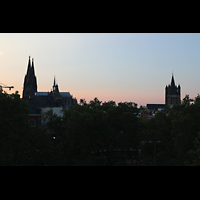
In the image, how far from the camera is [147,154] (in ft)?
134

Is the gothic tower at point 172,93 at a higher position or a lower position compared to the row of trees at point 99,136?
higher

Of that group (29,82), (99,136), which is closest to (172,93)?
(29,82)

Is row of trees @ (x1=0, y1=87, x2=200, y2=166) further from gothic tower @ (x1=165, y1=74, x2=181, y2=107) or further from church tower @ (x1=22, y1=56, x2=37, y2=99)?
gothic tower @ (x1=165, y1=74, x2=181, y2=107)

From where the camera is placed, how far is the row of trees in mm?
31938

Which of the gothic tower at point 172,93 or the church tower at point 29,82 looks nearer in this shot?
the church tower at point 29,82

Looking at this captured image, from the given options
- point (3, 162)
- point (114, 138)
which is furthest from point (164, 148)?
point (3, 162)

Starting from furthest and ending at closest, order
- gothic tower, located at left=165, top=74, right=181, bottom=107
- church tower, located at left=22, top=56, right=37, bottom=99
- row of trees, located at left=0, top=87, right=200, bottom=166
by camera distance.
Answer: gothic tower, located at left=165, top=74, right=181, bottom=107 → church tower, located at left=22, top=56, right=37, bottom=99 → row of trees, located at left=0, top=87, right=200, bottom=166

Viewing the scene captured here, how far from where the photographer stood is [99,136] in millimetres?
38406

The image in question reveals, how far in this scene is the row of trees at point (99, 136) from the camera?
31.9 metres

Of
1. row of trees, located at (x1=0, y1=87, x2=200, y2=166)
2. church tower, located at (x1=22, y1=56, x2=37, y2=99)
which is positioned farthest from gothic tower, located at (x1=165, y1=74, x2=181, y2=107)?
row of trees, located at (x1=0, y1=87, x2=200, y2=166)

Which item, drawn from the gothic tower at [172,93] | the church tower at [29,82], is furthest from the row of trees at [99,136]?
the gothic tower at [172,93]

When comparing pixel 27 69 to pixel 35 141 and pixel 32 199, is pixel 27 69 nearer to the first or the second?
pixel 35 141

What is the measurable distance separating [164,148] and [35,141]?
16.6 m

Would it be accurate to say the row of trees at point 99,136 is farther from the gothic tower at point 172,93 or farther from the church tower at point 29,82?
the gothic tower at point 172,93
